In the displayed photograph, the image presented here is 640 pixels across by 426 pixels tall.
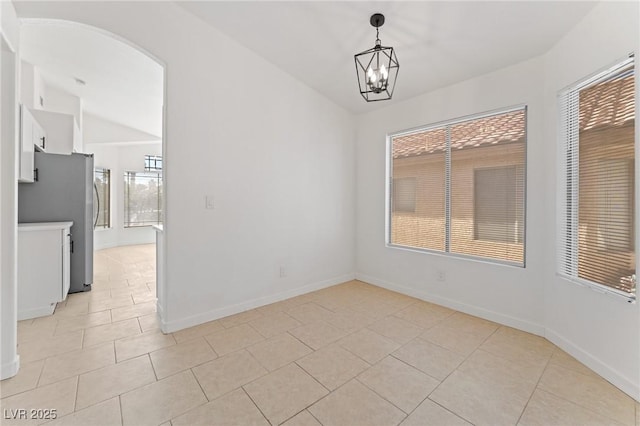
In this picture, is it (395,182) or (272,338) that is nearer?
(272,338)

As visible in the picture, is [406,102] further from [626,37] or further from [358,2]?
[626,37]

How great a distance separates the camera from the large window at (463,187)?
9.23 feet

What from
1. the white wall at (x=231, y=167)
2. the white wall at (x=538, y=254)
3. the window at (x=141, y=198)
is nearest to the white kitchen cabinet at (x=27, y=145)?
the white wall at (x=231, y=167)

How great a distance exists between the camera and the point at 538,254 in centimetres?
259

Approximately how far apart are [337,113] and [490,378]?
Result: 11.8 feet

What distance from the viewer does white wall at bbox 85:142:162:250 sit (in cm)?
709

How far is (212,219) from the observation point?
288 cm

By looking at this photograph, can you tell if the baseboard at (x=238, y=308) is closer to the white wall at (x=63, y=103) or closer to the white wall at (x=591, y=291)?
the white wall at (x=591, y=291)

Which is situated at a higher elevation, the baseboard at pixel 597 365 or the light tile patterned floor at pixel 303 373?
the baseboard at pixel 597 365

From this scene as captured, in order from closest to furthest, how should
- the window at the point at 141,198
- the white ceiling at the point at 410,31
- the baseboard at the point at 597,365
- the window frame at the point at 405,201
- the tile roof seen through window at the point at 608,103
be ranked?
the baseboard at the point at 597,365 < the tile roof seen through window at the point at 608,103 < the white ceiling at the point at 410,31 < the window frame at the point at 405,201 < the window at the point at 141,198

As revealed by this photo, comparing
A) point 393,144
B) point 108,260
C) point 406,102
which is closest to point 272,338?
point 393,144

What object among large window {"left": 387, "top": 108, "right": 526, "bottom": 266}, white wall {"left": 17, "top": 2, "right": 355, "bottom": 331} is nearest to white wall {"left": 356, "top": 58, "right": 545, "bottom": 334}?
large window {"left": 387, "top": 108, "right": 526, "bottom": 266}

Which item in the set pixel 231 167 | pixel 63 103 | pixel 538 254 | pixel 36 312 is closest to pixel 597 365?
pixel 538 254

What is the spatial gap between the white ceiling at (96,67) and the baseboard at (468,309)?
4228mm
